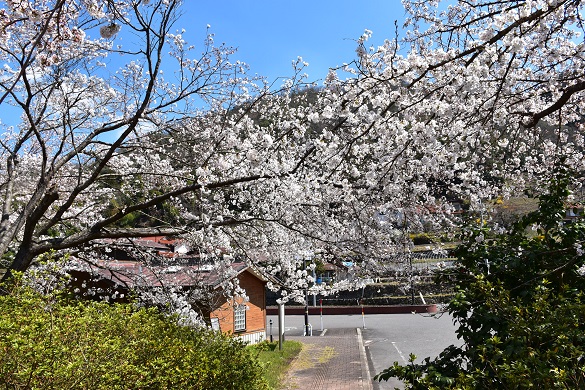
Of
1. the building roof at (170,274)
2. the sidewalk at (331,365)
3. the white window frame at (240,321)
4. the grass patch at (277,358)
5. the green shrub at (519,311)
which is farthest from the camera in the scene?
the white window frame at (240,321)

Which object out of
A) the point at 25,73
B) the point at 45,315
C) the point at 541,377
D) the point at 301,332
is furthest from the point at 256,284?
the point at 541,377

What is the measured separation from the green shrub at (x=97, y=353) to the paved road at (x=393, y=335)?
19.5 ft

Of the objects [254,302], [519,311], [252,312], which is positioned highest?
[254,302]

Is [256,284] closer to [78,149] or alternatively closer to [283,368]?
[283,368]

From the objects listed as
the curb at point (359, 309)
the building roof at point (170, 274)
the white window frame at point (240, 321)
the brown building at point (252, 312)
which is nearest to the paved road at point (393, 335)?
the brown building at point (252, 312)

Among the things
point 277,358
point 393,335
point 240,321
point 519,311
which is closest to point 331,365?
point 277,358

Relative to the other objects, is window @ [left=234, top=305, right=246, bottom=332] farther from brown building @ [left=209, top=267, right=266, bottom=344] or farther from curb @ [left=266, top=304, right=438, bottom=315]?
curb @ [left=266, top=304, right=438, bottom=315]

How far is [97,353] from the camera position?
10.6ft

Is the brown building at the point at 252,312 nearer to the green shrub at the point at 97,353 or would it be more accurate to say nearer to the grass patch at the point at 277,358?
the grass patch at the point at 277,358

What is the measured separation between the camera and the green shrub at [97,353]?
9.57 feet

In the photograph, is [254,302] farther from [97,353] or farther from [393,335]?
[97,353]

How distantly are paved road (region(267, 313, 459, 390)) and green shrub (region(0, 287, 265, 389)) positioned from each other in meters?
5.93

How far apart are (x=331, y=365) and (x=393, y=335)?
236 inches

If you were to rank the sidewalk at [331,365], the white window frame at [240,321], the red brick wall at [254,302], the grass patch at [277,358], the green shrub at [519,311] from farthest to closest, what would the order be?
the red brick wall at [254,302] → the white window frame at [240,321] → the grass patch at [277,358] → the sidewalk at [331,365] → the green shrub at [519,311]
